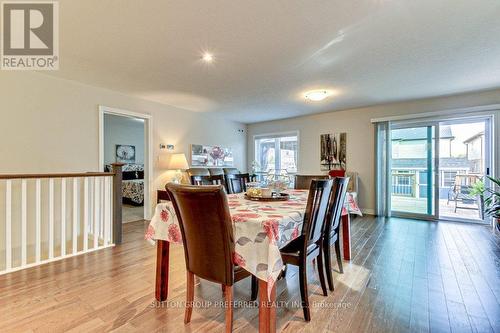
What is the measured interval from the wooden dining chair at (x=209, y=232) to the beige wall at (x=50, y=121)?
10.0 feet

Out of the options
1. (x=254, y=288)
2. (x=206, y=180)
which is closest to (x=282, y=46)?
(x=206, y=180)

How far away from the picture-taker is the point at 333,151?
559cm

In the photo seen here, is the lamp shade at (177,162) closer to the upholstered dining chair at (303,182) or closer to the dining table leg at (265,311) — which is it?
the upholstered dining chair at (303,182)

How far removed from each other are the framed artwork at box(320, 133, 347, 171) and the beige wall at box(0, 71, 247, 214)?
153 inches

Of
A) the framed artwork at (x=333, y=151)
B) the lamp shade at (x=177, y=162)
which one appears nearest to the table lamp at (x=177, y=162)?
the lamp shade at (x=177, y=162)

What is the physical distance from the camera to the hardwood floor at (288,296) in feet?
5.21

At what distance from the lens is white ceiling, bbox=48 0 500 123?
76.5 inches

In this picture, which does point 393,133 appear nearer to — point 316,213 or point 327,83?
point 327,83

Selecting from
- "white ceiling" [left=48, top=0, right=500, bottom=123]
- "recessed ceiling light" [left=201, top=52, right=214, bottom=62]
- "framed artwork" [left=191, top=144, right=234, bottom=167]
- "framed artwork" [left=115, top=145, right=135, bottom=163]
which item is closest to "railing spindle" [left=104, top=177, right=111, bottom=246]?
"white ceiling" [left=48, top=0, right=500, bottom=123]

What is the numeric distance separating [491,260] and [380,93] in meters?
2.79

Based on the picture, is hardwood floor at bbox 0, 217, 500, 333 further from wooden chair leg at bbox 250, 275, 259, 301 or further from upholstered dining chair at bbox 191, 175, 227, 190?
upholstered dining chair at bbox 191, 175, 227, 190

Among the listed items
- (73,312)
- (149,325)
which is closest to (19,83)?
(73,312)

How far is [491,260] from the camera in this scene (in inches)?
102

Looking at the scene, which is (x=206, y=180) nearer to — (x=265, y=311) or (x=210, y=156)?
(x=265, y=311)
